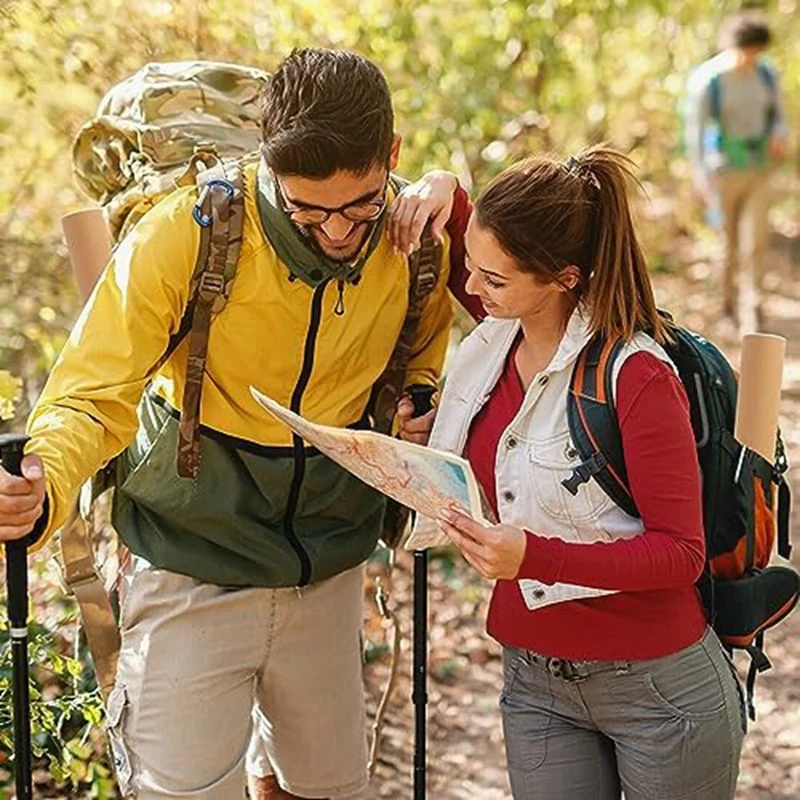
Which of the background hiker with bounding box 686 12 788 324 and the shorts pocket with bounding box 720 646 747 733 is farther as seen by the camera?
the background hiker with bounding box 686 12 788 324

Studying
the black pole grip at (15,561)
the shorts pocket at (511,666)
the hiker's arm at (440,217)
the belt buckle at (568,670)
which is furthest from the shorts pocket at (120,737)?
the hiker's arm at (440,217)

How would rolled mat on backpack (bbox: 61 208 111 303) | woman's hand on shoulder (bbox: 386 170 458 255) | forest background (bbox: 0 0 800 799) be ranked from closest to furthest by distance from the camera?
woman's hand on shoulder (bbox: 386 170 458 255), rolled mat on backpack (bbox: 61 208 111 303), forest background (bbox: 0 0 800 799)

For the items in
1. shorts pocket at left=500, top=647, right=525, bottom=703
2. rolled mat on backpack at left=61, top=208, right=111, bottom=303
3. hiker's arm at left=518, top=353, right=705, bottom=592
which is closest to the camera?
hiker's arm at left=518, top=353, right=705, bottom=592

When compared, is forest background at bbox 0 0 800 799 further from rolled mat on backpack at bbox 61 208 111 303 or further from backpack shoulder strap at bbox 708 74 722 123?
backpack shoulder strap at bbox 708 74 722 123

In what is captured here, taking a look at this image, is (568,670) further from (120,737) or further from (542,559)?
(120,737)

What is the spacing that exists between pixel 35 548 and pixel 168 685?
0.51 metres

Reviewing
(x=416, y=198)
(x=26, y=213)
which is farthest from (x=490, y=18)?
(x=416, y=198)

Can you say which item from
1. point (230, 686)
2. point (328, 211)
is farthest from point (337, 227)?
point (230, 686)

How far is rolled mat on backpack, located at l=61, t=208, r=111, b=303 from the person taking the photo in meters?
3.66

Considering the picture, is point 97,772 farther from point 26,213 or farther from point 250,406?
point 26,213

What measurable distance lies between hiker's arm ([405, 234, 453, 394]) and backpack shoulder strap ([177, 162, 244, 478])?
1.75ft

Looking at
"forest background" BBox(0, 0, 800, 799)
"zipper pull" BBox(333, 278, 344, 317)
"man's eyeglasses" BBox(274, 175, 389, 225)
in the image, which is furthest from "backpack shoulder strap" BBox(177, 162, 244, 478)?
"forest background" BBox(0, 0, 800, 799)

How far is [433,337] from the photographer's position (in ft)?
11.8

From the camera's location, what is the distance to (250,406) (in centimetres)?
331
